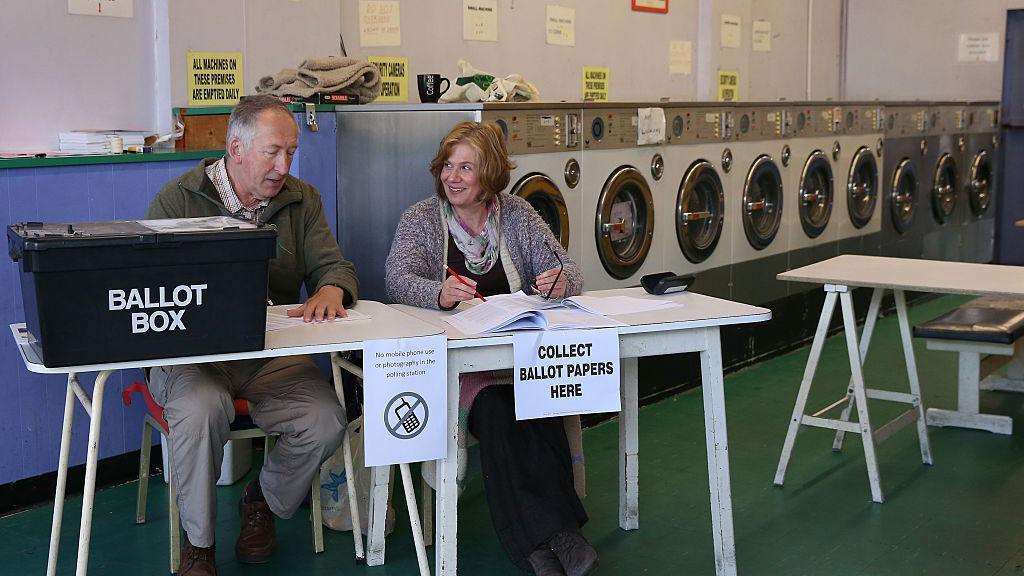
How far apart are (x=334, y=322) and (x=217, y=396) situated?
36 cm

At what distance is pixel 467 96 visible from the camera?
4074 mm

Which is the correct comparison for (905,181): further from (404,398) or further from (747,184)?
(404,398)

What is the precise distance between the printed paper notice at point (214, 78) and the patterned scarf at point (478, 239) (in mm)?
1181

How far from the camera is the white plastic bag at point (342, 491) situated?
344 centimetres

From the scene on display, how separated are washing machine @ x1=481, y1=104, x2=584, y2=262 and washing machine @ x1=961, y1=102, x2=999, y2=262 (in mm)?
4642

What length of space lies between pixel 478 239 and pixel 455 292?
0.51 meters

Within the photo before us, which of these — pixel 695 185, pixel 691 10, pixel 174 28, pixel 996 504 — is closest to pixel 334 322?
→ pixel 174 28

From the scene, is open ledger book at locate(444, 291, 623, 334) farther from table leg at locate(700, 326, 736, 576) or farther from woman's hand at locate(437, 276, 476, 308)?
table leg at locate(700, 326, 736, 576)

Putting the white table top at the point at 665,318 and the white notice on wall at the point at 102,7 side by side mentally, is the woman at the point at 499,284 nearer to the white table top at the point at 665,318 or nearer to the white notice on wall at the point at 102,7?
the white table top at the point at 665,318

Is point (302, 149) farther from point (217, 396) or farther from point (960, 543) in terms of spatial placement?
point (960, 543)

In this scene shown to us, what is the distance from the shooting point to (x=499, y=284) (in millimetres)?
3539

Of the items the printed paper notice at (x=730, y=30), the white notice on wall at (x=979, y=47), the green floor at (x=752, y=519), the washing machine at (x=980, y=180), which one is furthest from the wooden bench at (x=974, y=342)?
the white notice on wall at (x=979, y=47)

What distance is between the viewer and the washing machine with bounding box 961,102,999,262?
8078 millimetres

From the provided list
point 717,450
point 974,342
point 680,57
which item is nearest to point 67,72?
point 717,450
